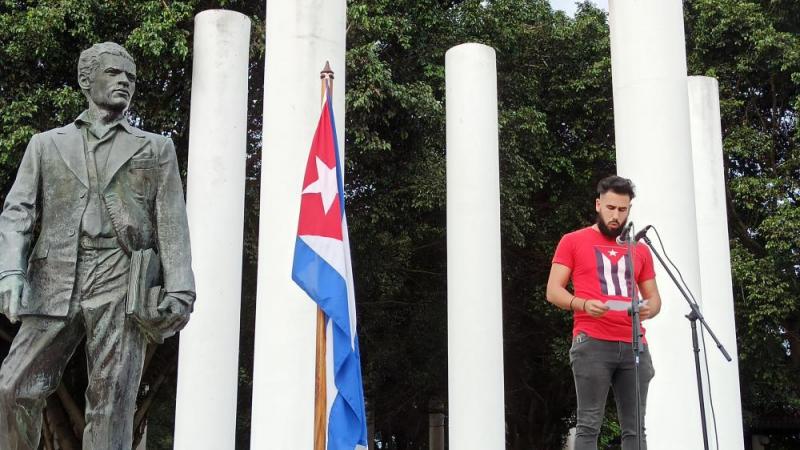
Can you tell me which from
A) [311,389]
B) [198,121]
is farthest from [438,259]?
[311,389]

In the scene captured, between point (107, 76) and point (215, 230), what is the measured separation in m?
9.56

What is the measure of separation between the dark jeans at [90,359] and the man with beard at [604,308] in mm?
2982

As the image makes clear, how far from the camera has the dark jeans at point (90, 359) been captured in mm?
4766

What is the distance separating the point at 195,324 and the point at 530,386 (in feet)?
58.6

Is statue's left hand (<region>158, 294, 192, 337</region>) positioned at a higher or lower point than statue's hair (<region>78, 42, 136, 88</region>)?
lower

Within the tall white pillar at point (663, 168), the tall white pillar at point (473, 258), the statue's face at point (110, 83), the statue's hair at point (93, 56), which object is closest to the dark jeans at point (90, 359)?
the statue's face at point (110, 83)

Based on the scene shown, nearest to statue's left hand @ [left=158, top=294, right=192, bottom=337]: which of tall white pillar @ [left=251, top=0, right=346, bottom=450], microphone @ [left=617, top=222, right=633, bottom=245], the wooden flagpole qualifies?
the wooden flagpole

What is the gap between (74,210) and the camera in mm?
4980

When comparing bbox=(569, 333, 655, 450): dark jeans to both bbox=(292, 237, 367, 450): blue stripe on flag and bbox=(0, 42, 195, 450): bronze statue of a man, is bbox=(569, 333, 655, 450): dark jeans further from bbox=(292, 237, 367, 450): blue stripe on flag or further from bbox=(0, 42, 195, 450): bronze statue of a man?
bbox=(0, 42, 195, 450): bronze statue of a man

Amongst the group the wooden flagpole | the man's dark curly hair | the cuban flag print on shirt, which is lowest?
the wooden flagpole

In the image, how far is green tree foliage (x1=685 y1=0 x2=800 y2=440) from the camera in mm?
21484

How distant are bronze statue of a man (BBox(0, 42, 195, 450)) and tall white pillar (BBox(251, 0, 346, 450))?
6.40 m

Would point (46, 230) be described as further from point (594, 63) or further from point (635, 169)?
point (594, 63)

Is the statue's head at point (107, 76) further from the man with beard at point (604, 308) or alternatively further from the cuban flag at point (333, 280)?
the man with beard at point (604, 308)
